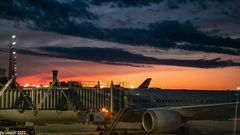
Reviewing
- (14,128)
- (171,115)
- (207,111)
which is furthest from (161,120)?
(14,128)

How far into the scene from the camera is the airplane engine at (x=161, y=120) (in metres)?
28.1

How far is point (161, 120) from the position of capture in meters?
28.2

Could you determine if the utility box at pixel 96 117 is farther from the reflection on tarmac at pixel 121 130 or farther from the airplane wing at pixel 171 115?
the airplane wing at pixel 171 115

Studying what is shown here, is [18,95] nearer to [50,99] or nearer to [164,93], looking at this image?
[50,99]

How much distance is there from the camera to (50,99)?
91.7 feet

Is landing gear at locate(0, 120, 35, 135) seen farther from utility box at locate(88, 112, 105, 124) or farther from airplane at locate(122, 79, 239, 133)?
airplane at locate(122, 79, 239, 133)

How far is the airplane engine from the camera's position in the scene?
92.3ft

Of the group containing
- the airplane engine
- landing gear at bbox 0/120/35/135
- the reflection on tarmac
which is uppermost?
the airplane engine

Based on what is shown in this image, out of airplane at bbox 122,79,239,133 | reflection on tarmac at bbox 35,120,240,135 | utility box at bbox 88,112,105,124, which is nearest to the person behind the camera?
utility box at bbox 88,112,105,124

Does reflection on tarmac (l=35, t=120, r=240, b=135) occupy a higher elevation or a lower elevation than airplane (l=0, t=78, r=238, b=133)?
lower

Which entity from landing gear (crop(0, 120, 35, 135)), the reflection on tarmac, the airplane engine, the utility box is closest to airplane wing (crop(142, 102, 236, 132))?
the airplane engine

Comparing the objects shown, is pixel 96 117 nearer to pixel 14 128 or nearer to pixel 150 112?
pixel 150 112

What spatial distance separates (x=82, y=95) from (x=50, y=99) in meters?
2.13

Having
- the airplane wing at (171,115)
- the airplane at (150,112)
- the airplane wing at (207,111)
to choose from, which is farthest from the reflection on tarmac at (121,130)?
the airplane wing at (171,115)
